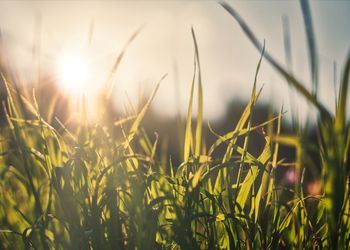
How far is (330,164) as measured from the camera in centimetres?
61

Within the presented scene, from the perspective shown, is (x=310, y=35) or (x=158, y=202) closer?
(x=310, y=35)

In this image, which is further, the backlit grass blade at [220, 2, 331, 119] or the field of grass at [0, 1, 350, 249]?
the field of grass at [0, 1, 350, 249]

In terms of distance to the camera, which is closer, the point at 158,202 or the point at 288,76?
the point at 288,76

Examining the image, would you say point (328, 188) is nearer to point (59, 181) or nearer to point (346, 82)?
point (346, 82)

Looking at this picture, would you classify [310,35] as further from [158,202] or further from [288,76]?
[158,202]

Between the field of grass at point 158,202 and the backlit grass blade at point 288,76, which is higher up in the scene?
the backlit grass blade at point 288,76

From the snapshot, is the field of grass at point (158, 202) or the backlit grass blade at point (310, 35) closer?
the backlit grass blade at point (310, 35)

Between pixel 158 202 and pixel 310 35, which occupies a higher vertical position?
pixel 310 35

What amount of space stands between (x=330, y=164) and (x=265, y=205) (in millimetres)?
319

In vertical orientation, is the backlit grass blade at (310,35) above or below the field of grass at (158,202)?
above

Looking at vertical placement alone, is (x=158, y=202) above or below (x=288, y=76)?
below

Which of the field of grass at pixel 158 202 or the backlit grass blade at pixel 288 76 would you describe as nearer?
the backlit grass blade at pixel 288 76

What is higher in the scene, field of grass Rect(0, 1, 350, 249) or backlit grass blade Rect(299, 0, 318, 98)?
backlit grass blade Rect(299, 0, 318, 98)

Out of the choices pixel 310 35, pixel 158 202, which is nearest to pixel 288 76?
pixel 310 35
